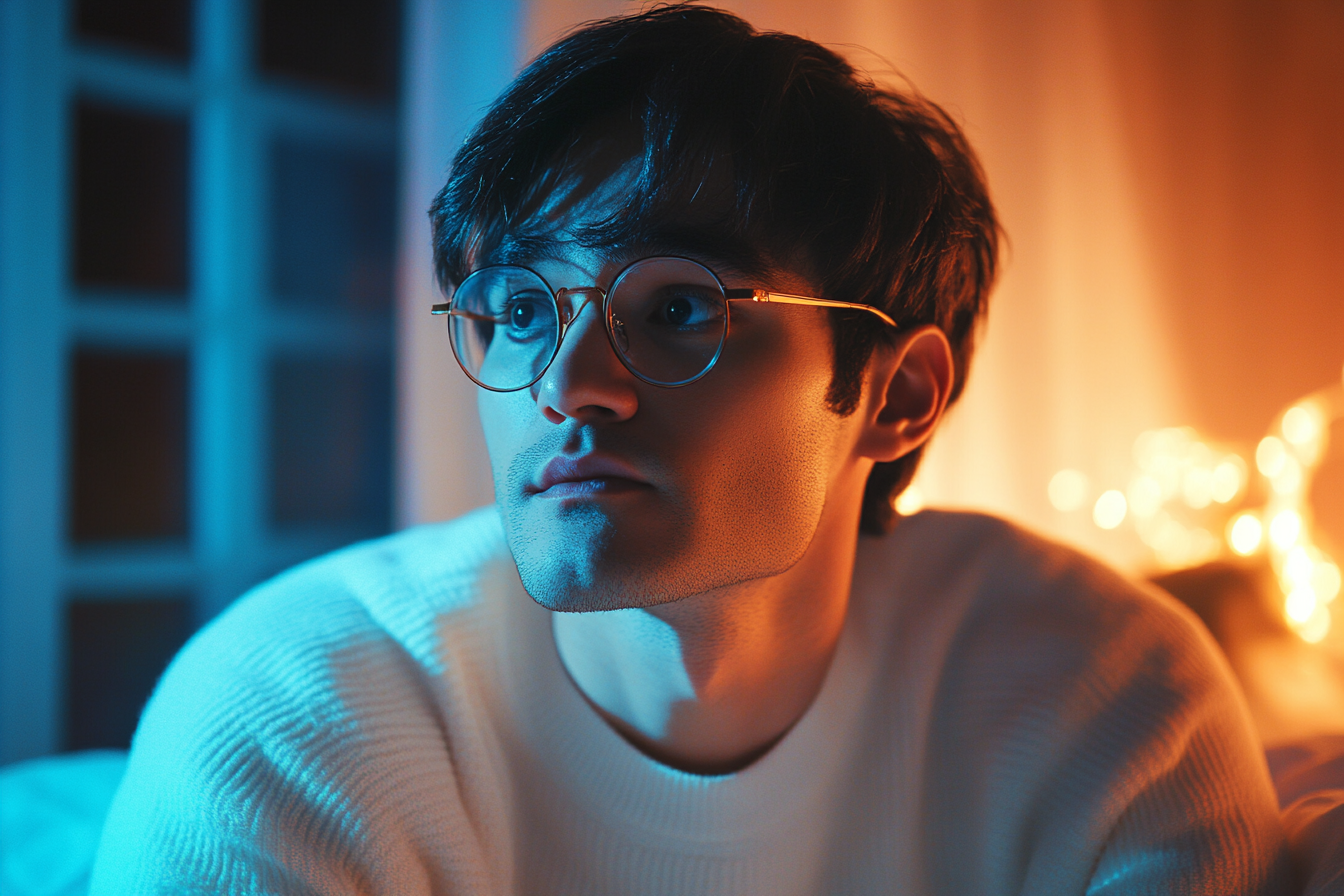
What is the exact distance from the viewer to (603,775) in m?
1.10

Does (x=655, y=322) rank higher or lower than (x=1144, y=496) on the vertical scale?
higher

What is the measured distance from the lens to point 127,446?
2.32m

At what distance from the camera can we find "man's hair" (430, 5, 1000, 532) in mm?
974

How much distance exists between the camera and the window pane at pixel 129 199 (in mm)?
2223

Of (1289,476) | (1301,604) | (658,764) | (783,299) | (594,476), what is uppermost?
(783,299)

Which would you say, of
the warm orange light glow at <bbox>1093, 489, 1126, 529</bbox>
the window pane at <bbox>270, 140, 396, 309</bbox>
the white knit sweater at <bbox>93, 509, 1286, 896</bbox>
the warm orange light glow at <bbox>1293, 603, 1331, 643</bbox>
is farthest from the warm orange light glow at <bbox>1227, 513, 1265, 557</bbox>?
the window pane at <bbox>270, 140, 396, 309</bbox>

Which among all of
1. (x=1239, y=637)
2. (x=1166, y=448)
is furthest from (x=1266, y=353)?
(x=1239, y=637)

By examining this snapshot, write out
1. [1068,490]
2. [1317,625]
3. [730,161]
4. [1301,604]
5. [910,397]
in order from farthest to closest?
[1068,490], [1317,625], [1301,604], [910,397], [730,161]

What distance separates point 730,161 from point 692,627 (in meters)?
0.58

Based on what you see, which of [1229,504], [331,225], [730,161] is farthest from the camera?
[1229,504]

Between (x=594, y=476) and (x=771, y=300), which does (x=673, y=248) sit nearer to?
(x=771, y=300)

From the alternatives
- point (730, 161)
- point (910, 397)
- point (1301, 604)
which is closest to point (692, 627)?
point (910, 397)

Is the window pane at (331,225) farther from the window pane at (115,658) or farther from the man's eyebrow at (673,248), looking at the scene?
the man's eyebrow at (673,248)

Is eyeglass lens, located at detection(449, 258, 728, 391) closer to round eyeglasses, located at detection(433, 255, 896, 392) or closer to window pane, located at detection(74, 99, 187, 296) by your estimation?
round eyeglasses, located at detection(433, 255, 896, 392)
